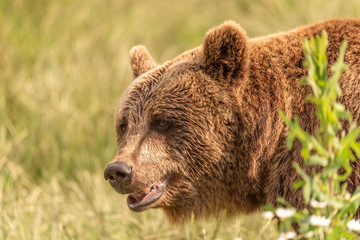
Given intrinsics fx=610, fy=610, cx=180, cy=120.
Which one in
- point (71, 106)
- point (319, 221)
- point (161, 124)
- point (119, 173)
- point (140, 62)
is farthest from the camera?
point (71, 106)

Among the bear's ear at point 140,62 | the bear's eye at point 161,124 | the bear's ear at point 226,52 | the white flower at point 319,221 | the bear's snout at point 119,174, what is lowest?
the white flower at point 319,221

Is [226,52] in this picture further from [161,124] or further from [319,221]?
[319,221]

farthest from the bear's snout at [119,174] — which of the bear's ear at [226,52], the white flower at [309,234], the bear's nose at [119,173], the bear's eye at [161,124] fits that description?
the white flower at [309,234]

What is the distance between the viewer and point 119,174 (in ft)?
12.6

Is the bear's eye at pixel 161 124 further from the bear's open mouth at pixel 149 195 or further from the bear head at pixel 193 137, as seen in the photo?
the bear's open mouth at pixel 149 195

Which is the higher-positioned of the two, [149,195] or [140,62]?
[140,62]

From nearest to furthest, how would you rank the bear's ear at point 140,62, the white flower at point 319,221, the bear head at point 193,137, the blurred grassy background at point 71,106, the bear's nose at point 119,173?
the white flower at point 319,221
the bear's nose at point 119,173
the bear head at point 193,137
the bear's ear at point 140,62
the blurred grassy background at point 71,106

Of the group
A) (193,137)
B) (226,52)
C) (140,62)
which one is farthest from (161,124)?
(140,62)

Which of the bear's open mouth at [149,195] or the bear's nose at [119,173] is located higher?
the bear's nose at [119,173]

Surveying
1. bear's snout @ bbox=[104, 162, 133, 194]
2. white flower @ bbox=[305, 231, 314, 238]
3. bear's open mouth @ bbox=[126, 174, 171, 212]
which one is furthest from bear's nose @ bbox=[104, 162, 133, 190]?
white flower @ bbox=[305, 231, 314, 238]

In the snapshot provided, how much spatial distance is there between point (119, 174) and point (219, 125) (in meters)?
0.71

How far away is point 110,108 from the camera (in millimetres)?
7660

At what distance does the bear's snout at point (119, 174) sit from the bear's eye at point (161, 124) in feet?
1.25

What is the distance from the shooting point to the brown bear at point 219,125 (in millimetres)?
3832
